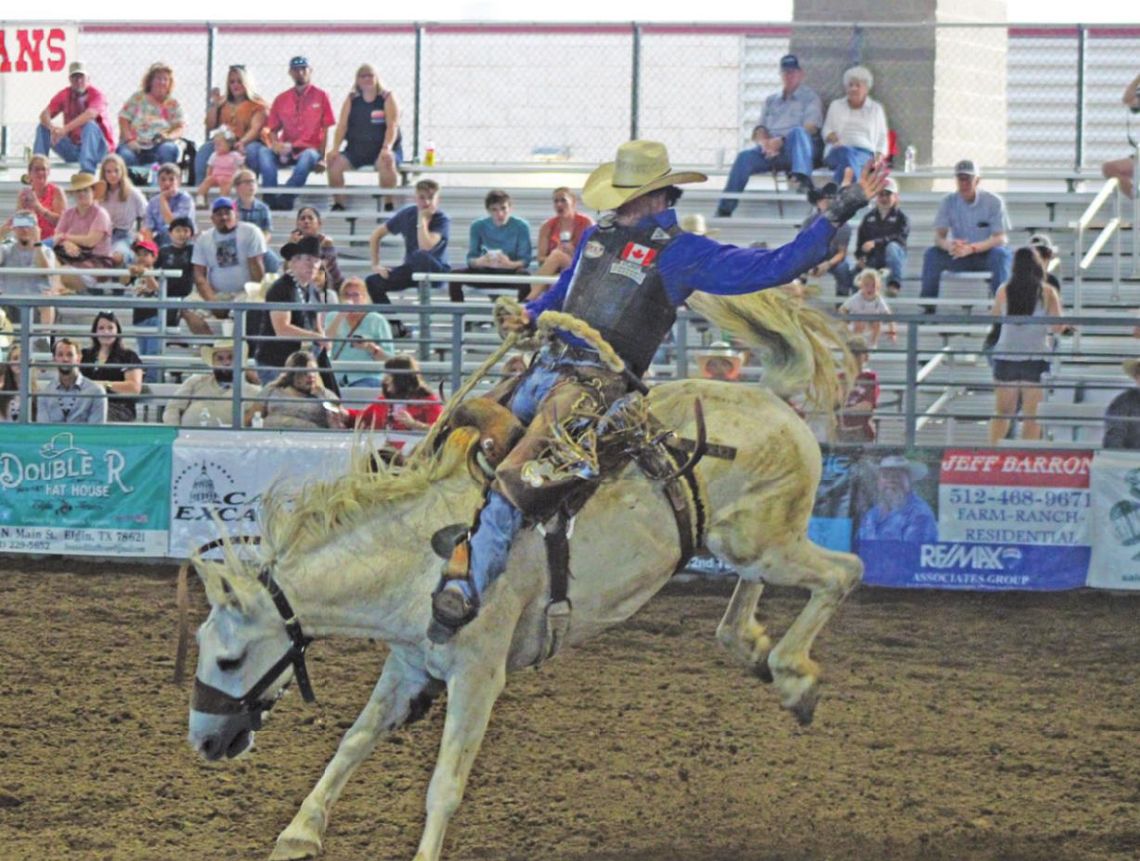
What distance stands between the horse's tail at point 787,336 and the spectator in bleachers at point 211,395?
643 centimetres

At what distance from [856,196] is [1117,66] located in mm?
10193

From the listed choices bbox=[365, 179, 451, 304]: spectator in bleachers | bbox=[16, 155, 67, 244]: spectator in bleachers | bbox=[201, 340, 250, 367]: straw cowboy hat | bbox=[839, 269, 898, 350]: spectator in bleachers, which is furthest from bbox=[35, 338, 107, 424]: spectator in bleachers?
bbox=[839, 269, 898, 350]: spectator in bleachers

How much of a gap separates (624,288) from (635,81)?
9.72m

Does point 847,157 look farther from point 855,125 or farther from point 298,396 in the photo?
point 298,396

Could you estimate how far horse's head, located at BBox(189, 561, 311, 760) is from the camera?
598 centimetres

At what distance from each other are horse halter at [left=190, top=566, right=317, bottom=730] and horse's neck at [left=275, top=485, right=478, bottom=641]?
0.11ft

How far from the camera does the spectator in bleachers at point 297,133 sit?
15938mm

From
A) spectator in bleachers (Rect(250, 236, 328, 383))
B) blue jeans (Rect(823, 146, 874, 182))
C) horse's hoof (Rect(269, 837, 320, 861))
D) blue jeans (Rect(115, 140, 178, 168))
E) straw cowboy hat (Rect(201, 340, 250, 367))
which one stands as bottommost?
horse's hoof (Rect(269, 837, 320, 861))

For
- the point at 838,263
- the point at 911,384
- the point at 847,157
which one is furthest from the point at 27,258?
the point at 911,384

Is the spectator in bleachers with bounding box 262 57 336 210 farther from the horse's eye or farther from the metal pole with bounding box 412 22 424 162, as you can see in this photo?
the horse's eye

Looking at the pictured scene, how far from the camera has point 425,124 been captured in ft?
54.2

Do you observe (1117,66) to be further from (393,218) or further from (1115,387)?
(393,218)

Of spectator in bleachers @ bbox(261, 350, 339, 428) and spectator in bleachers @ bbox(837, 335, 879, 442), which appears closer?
spectator in bleachers @ bbox(837, 335, 879, 442)

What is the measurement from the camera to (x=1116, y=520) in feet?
36.5
